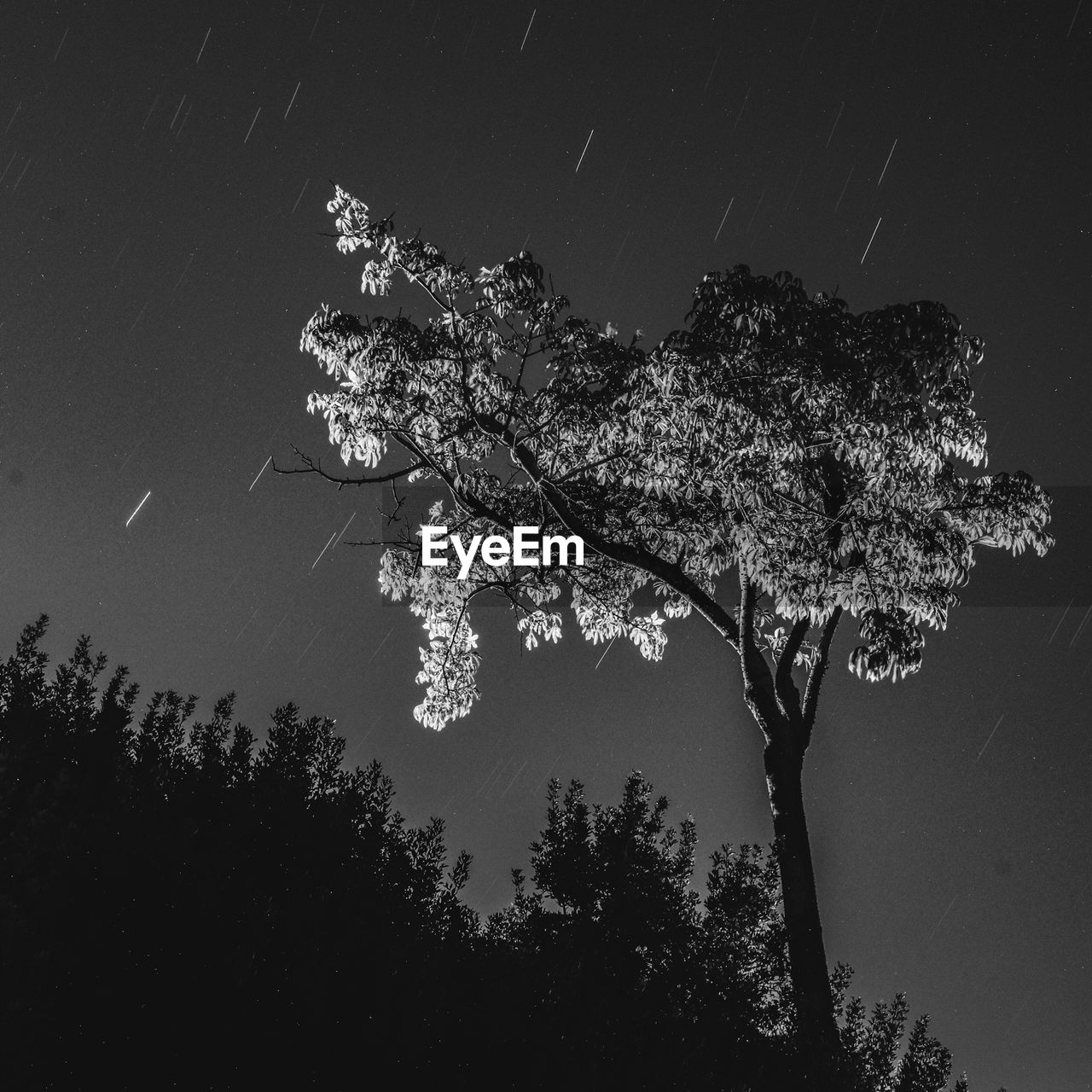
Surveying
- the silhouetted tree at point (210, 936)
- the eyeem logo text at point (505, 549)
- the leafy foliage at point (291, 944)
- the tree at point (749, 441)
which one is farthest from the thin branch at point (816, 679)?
the silhouetted tree at point (210, 936)

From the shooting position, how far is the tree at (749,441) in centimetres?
879

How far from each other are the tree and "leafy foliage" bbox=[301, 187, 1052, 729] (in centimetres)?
2

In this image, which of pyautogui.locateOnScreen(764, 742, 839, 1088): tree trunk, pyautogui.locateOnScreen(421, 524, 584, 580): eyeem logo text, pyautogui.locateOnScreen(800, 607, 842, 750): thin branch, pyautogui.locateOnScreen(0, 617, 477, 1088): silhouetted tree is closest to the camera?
pyautogui.locateOnScreen(0, 617, 477, 1088): silhouetted tree

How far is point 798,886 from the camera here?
8.16 metres

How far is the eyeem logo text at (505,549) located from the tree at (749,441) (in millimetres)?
231

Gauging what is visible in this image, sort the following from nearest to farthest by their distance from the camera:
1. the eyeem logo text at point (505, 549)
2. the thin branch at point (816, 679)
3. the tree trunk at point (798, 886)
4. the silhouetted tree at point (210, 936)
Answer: the silhouetted tree at point (210, 936)
the tree trunk at point (798, 886)
the thin branch at point (816, 679)
the eyeem logo text at point (505, 549)

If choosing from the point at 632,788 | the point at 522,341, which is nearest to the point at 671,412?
the point at 522,341

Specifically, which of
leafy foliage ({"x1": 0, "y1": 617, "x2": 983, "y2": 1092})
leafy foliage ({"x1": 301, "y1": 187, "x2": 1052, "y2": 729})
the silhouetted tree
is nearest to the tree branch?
leafy foliage ({"x1": 301, "y1": 187, "x2": 1052, "y2": 729})

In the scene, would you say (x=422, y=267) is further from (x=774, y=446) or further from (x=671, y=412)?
(x=774, y=446)

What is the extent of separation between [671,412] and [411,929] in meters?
6.39

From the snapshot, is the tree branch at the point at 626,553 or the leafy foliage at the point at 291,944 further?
the tree branch at the point at 626,553

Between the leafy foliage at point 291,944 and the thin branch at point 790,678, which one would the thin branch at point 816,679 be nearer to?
the thin branch at point 790,678

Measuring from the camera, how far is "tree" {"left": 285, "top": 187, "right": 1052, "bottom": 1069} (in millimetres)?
8789

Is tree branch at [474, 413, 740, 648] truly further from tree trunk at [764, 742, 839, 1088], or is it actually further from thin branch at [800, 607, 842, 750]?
tree trunk at [764, 742, 839, 1088]
